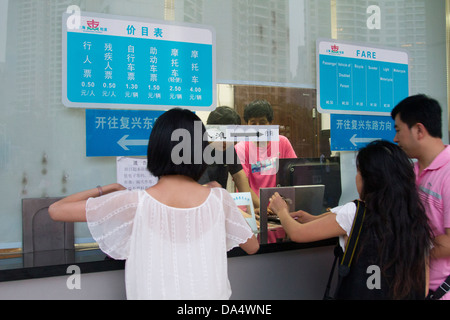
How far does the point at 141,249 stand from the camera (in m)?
1.23

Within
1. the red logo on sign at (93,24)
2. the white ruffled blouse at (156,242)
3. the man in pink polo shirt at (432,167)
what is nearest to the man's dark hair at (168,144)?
the white ruffled blouse at (156,242)

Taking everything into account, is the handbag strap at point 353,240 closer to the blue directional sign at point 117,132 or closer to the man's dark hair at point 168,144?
the man's dark hair at point 168,144

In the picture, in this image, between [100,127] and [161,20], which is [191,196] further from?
[161,20]

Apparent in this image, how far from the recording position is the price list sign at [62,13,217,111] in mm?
2295

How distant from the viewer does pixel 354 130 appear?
10.6 feet

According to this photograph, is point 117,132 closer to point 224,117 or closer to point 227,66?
point 224,117

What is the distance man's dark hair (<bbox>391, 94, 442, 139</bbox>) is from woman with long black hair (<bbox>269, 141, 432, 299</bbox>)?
348 mm

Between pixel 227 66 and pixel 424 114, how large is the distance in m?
1.43

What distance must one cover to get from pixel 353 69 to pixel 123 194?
2509mm

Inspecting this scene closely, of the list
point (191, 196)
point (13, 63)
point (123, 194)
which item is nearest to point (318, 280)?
point (191, 196)

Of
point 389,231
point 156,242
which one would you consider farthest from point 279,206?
point 156,242

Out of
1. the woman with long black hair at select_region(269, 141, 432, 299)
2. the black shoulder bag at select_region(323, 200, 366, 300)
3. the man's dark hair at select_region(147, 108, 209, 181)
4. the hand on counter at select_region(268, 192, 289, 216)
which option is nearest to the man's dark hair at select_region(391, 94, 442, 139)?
the woman with long black hair at select_region(269, 141, 432, 299)

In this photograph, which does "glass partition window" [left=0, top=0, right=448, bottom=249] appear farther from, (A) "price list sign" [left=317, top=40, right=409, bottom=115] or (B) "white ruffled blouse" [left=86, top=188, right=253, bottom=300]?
(B) "white ruffled blouse" [left=86, top=188, right=253, bottom=300]

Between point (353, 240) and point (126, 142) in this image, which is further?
point (126, 142)
